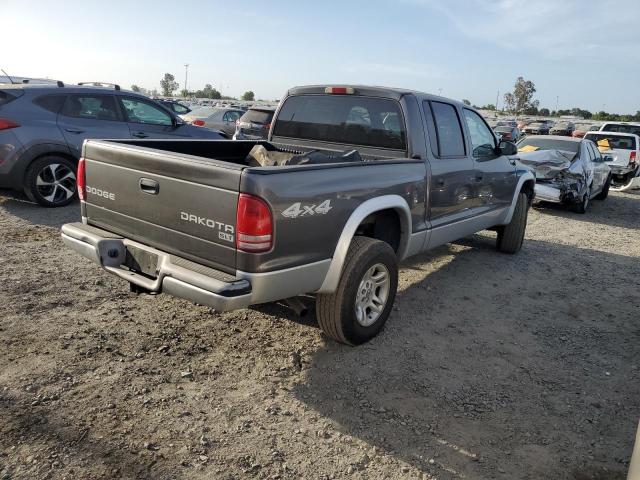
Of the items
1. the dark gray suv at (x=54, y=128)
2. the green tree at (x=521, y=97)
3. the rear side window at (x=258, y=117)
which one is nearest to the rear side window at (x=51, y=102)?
the dark gray suv at (x=54, y=128)

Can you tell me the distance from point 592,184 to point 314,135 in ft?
27.0

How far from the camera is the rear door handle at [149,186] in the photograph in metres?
3.31

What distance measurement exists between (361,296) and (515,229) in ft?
12.3

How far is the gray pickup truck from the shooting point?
2.97 metres

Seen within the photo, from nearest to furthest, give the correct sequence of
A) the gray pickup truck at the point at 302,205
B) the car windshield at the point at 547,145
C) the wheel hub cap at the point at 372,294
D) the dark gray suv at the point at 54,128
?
the gray pickup truck at the point at 302,205
the wheel hub cap at the point at 372,294
the dark gray suv at the point at 54,128
the car windshield at the point at 547,145

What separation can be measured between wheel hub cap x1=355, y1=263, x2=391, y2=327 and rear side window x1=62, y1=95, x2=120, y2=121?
5773mm

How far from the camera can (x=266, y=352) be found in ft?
12.4

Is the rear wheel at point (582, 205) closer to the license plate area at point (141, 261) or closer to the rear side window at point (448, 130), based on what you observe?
the rear side window at point (448, 130)

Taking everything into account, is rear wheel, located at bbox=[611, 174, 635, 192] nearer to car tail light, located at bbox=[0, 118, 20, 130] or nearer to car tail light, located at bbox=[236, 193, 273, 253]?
car tail light, located at bbox=[236, 193, 273, 253]

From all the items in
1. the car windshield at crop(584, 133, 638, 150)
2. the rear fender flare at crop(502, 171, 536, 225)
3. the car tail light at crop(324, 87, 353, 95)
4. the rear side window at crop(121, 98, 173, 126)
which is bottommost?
the rear fender flare at crop(502, 171, 536, 225)

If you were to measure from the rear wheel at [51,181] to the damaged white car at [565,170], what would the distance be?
795 cm

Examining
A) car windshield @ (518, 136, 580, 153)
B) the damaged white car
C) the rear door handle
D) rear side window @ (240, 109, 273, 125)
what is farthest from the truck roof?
rear side window @ (240, 109, 273, 125)

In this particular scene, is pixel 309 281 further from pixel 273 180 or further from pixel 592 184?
pixel 592 184

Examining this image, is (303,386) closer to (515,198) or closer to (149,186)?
(149,186)
